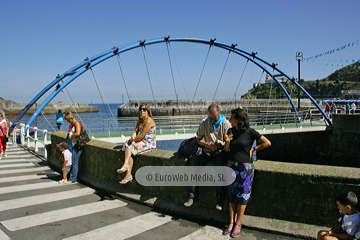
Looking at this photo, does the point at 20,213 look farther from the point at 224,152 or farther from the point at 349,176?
the point at 349,176

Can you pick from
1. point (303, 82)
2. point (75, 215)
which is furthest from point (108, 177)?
point (303, 82)

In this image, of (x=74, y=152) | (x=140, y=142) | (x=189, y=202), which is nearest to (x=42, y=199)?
(x=74, y=152)

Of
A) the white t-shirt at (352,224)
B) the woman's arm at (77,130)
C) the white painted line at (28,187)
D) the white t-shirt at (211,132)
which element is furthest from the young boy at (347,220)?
the white painted line at (28,187)

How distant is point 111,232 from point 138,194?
4.20ft

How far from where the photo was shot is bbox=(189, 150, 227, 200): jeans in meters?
4.18

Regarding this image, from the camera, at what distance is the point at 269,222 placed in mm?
3852

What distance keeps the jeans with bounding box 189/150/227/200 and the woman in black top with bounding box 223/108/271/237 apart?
25 cm

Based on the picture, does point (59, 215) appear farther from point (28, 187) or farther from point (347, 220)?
point (347, 220)

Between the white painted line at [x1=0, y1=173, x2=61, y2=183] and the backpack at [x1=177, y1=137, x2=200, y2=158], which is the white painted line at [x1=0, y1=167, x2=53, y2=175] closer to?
the white painted line at [x1=0, y1=173, x2=61, y2=183]

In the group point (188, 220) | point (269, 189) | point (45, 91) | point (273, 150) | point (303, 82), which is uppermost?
point (303, 82)

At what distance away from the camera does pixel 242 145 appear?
3865mm

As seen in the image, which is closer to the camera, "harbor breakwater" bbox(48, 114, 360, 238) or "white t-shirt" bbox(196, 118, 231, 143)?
"harbor breakwater" bbox(48, 114, 360, 238)

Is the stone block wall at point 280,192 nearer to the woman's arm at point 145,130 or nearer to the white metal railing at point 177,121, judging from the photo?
the woman's arm at point 145,130

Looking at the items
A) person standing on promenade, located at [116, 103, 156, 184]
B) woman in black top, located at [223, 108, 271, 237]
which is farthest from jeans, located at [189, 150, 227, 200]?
person standing on promenade, located at [116, 103, 156, 184]
